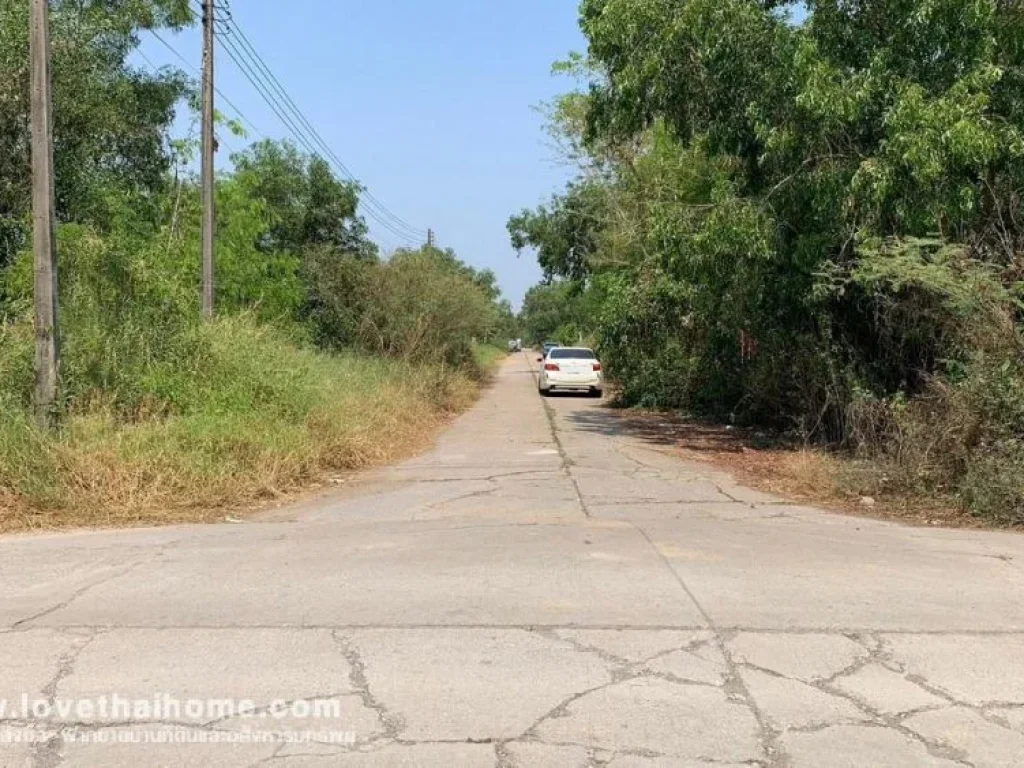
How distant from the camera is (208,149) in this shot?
1566 cm

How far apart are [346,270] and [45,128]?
14616mm

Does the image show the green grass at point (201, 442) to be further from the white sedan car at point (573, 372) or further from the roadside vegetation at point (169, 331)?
the white sedan car at point (573, 372)

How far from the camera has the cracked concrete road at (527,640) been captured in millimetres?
3719

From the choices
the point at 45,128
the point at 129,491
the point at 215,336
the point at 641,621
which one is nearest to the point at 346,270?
the point at 215,336

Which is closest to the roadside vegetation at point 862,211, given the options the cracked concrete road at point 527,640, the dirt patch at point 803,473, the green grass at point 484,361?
the dirt patch at point 803,473

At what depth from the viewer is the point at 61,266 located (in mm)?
11984

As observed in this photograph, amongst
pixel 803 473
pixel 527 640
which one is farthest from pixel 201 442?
pixel 803 473

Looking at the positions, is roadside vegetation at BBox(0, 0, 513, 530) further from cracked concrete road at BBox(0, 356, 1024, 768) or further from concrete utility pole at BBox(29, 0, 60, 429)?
cracked concrete road at BBox(0, 356, 1024, 768)

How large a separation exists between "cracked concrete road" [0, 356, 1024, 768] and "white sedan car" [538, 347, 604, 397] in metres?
18.8

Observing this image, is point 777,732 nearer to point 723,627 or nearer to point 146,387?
point 723,627

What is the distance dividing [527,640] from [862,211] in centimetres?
874

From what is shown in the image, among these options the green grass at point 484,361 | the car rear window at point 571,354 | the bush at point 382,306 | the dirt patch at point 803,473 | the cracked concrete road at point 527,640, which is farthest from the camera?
the green grass at point 484,361

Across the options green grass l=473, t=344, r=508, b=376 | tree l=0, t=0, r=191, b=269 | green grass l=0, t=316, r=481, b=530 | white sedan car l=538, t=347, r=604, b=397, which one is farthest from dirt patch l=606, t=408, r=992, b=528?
green grass l=473, t=344, r=508, b=376

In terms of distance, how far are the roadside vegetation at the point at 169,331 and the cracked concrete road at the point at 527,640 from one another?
1.26 meters
